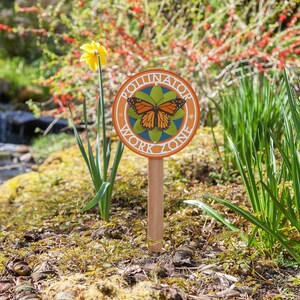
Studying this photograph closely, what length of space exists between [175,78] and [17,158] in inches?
209

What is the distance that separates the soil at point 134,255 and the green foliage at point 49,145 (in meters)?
3.73

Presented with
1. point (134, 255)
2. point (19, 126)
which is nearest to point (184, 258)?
point (134, 255)

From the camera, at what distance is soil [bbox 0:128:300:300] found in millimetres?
1743

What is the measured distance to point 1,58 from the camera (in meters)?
11.0

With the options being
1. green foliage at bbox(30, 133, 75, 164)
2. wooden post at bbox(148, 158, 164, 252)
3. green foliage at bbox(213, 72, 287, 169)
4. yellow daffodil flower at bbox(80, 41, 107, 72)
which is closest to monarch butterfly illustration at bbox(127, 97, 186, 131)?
wooden post at bbox(148, 158, 164, 252)

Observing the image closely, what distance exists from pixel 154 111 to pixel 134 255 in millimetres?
583

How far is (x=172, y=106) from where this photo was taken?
2.02 metres

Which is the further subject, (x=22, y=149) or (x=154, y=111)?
(x=22, y=149)

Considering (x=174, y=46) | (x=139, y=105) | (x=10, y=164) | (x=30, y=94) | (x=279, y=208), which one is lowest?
(x=10, y=164)

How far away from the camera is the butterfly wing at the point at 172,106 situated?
2.02m

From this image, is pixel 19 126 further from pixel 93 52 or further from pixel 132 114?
pixel 132 114

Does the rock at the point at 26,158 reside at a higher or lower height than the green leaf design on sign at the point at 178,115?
lower

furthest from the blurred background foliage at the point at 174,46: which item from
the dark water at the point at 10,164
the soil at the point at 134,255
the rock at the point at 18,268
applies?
the rock at the point at 18,268

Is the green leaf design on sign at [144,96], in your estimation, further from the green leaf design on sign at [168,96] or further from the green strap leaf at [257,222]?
the green strap leaf at [257,222]
